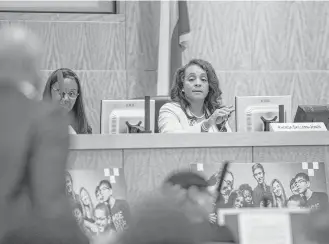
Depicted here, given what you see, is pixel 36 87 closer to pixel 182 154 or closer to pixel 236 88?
pixel 182 154

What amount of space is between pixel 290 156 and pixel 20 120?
2069 millimetres

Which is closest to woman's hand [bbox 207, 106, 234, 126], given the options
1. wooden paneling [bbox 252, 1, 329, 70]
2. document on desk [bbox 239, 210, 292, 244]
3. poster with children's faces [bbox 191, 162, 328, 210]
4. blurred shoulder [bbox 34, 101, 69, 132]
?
poster with children's faces [bbox 191, 162, 328, 210]

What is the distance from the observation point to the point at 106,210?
3191 millimetres

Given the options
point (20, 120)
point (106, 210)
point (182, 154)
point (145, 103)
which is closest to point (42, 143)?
point (20, 120)

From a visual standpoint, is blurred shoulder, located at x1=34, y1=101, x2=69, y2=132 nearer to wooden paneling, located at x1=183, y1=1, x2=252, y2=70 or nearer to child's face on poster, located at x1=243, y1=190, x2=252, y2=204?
child's face on poster, located at x1=243, y1=190, x2=252, y2=204

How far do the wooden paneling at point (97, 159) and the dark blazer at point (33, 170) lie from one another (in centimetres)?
159

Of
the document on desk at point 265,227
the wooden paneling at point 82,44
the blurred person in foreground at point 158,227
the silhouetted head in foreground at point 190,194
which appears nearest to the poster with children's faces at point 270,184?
the silhouetted head in foreground at point 190,194

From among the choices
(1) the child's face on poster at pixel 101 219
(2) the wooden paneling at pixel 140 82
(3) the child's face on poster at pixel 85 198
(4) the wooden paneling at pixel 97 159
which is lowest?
(1) the child's face on poster at pixel 101 219

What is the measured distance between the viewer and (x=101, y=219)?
10.3ft

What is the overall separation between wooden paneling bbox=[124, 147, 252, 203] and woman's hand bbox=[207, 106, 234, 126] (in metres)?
0.73

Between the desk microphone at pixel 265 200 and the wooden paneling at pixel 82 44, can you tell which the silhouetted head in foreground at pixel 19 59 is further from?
the wooden paneling at pixel 82 44

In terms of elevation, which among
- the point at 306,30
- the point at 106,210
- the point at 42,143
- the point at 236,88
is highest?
the point at 306,30

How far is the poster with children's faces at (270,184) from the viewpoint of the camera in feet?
10.7

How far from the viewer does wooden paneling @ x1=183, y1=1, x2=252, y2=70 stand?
20.5 ft
